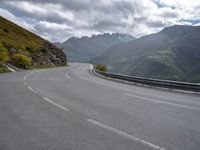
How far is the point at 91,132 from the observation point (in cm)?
594

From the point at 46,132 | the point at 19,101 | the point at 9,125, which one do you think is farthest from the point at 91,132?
the point at 19,101

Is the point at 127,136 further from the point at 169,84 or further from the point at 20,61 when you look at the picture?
the point at 20,61

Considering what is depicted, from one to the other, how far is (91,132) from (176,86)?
1289 cm

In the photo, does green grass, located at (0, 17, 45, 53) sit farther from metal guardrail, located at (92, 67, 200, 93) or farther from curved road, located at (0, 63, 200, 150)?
curved road, located at (0, 63, 200, 150)

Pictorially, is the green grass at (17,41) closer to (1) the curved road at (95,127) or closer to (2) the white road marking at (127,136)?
(1) the curved road at (95,127)

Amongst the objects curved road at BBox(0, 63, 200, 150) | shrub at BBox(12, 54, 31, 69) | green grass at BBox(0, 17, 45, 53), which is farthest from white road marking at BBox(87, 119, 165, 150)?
green grass at BBox(0, 17, 45, 53)

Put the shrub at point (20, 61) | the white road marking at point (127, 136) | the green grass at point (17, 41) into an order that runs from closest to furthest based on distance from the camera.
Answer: the white road marking at point (127, 136) → the shrub at point (20, 61) → the green grass at point (17, 41)

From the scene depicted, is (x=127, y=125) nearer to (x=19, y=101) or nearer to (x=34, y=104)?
(x=34, y=104)

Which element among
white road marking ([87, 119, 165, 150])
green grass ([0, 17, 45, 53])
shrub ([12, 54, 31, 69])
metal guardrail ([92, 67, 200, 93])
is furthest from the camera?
green grass ([0, 17, 45, 53])

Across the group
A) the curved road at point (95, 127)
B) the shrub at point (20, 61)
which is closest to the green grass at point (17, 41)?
the shrub at point (20, 61)

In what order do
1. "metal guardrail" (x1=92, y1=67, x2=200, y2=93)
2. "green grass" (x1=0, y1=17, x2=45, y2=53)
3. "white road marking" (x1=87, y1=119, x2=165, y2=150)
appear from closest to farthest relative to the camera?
"white road marking" (x1=87, y1=119, x2=165, y2=150)
"metal guardrail" (x1=92, y1=67, x2=200, y2=93)
"green grass" (x1=0, y1=17, x2=45, y2=53)

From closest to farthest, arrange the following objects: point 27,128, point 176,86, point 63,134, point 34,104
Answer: point 63,134
point 27,128
point 34,104
point 176,86

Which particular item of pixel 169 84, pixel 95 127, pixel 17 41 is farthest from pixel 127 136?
pixel 17 41

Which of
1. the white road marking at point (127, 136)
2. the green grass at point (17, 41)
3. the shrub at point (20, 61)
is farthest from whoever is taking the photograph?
the green grass at point (17, 41)
